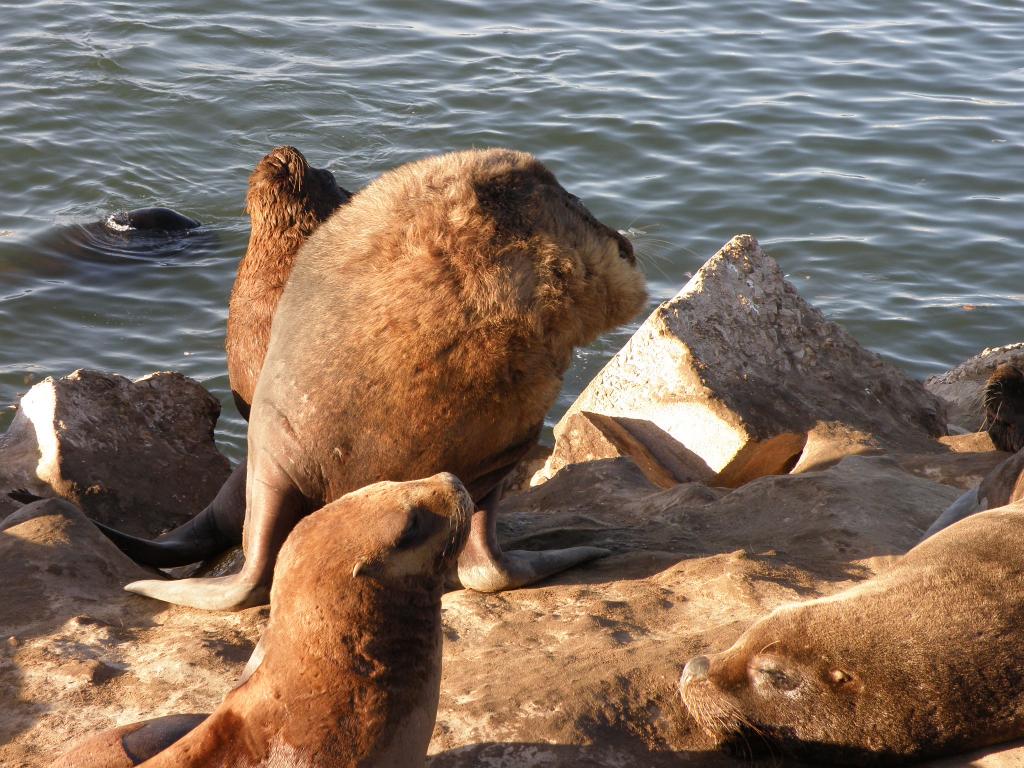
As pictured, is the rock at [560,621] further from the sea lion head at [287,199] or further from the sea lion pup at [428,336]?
the sea lion head at [287,199]

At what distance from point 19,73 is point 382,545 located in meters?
11.8

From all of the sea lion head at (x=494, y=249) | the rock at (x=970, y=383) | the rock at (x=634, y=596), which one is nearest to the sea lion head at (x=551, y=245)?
the sea lion head at (x=494, y=249)

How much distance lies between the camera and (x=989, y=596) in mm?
3590

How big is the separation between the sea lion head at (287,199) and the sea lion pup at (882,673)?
11.2 feet

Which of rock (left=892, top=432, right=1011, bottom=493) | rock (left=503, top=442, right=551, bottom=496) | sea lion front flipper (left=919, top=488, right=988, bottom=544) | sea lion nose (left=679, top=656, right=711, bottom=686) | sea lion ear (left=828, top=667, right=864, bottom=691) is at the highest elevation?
sea lion ear (left=828, top=667, right=864, bottom=691)

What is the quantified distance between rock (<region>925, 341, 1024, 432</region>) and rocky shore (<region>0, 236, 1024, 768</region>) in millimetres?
22

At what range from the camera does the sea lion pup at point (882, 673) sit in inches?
133

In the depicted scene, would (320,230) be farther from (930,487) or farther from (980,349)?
(980,349)

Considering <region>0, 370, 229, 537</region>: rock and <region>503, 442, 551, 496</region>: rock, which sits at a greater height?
<region>0, 370, 229, 537</region>: rock

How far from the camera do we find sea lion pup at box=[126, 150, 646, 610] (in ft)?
14.6

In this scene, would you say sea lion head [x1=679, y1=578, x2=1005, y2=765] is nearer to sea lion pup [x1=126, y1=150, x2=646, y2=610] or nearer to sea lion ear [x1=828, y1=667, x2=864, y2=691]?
sea lion ear [x1=828, y1=667, x2=864, y2=691]

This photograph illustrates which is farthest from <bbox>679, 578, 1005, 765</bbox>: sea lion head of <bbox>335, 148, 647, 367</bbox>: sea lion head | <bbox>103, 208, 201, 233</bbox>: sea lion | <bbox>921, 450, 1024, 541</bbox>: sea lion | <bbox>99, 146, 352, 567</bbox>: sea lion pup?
<bbox>103, 208, 201, 233</bbox>: sea lion

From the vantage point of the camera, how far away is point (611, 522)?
576cm

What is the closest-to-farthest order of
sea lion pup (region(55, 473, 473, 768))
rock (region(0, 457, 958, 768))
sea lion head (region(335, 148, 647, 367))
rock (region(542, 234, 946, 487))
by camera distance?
sea lion pup (region(55, 473, 473, 768)) < rock (region(0, 457, 958, 768)) < sea lion head (region(335, 148, 647, 367)) < rock (region(542, 234, 946, 487))
